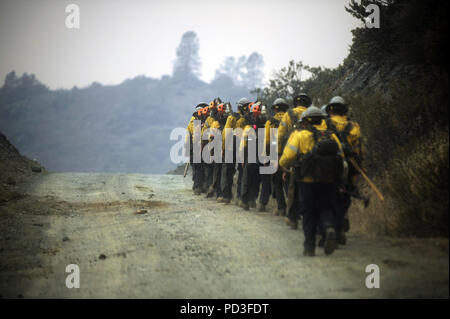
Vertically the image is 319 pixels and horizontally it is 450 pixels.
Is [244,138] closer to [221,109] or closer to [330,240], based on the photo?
[221,109]

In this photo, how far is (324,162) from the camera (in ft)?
21.9

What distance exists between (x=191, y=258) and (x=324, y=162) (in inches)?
95.7

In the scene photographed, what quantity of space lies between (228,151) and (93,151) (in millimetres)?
96150

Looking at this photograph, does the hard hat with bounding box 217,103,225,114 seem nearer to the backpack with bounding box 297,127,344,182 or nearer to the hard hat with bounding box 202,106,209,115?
the hard hat with bounding box 202,106,209,115

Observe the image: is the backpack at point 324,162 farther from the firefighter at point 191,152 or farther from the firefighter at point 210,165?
the firefighter at point 191,152

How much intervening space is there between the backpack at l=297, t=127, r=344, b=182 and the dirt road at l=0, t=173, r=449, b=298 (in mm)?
1157

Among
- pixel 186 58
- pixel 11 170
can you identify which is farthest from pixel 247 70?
pixel 11 170

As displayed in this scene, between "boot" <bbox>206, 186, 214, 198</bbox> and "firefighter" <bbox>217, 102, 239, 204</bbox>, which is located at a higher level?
"firefighter" <bbox>217, 102, 239, 204</bbox>

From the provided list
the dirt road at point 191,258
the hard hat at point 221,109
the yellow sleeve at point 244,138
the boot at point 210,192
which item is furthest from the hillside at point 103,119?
the dirt road at point 191,258

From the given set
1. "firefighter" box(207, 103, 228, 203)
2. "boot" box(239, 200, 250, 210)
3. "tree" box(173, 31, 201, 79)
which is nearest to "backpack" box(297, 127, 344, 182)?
"boot" box(239, 200, 250, 210)

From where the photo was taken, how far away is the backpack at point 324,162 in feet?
21.8

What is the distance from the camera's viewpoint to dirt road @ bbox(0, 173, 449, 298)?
214 inches
